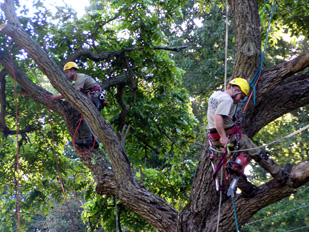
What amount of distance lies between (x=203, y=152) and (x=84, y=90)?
2668mm

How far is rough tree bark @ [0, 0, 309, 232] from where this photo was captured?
441 cm

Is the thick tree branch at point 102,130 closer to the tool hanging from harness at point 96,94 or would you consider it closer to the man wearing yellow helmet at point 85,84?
the man wearing yellow helmet at point 85,84

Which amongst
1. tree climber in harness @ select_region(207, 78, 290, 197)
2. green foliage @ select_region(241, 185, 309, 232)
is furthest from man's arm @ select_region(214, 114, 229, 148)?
green foliage @ select_region(241, 185, 309, 232)

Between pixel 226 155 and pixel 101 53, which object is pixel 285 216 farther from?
pixel 226 155

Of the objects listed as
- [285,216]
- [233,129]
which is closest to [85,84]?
[233,129]

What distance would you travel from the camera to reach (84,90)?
653cm

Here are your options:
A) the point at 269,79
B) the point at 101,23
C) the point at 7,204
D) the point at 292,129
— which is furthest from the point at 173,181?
the point at 292,129

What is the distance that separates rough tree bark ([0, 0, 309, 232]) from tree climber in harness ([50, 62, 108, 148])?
0.66m

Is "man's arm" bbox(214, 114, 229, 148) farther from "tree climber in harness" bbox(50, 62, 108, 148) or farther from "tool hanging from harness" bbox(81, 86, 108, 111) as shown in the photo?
"tool hanging from harness" bbox(81, 86, 108, 111)

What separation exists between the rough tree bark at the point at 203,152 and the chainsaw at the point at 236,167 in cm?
31

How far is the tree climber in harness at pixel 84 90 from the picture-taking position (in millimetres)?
6164

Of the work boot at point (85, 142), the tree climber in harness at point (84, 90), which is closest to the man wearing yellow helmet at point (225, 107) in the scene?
the work boot at point (85, 142)

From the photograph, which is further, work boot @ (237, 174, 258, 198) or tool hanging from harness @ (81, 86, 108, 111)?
tool hanging from harness @ (81, 86, 108, 111)

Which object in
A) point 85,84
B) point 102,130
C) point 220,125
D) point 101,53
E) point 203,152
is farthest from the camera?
point 101,53
